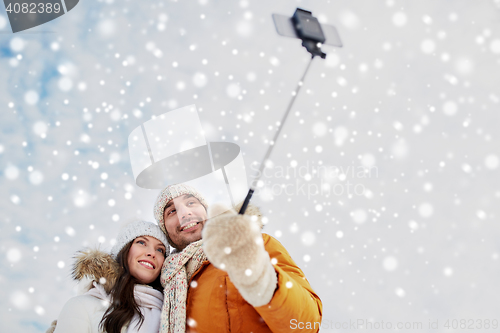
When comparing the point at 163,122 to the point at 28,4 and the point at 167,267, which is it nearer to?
the point at 167,267

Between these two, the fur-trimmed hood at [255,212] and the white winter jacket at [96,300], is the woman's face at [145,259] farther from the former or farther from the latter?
the fur-trimmed hood at [255,212]

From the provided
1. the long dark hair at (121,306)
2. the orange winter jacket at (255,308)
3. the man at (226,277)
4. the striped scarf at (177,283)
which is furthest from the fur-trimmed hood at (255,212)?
the long dark hair at (121,306)

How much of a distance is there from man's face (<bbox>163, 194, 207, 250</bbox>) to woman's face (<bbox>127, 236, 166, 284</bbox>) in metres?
0.13

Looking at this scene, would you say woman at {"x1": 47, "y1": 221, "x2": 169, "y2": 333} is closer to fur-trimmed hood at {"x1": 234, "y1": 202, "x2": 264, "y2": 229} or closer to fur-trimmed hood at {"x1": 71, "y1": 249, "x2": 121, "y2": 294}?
fur-trimmed hood at {"x1": 71, "y1": 249, "x2": 121, "y2": 294}

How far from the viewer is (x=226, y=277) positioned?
1426mm

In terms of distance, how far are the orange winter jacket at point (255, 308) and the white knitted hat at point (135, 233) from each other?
0.45 m

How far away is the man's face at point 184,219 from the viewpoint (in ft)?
6.34

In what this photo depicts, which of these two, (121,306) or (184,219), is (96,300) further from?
(184,219)

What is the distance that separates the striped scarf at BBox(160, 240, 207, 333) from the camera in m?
1.51

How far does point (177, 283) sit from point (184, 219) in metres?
0.45

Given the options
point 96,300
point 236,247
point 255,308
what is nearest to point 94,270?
point 96,300

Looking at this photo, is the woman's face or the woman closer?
the woman

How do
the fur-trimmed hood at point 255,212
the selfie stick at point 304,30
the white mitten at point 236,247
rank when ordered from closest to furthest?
the white mitten at point 236,247 → the selfie stick at point 304,30 → the fur-trimmed hood at point 255,212

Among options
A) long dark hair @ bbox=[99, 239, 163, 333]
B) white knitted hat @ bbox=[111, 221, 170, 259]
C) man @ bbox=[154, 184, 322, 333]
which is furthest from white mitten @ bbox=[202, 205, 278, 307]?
white knitted hat @ bbox=[111, 221, 170, 259]
